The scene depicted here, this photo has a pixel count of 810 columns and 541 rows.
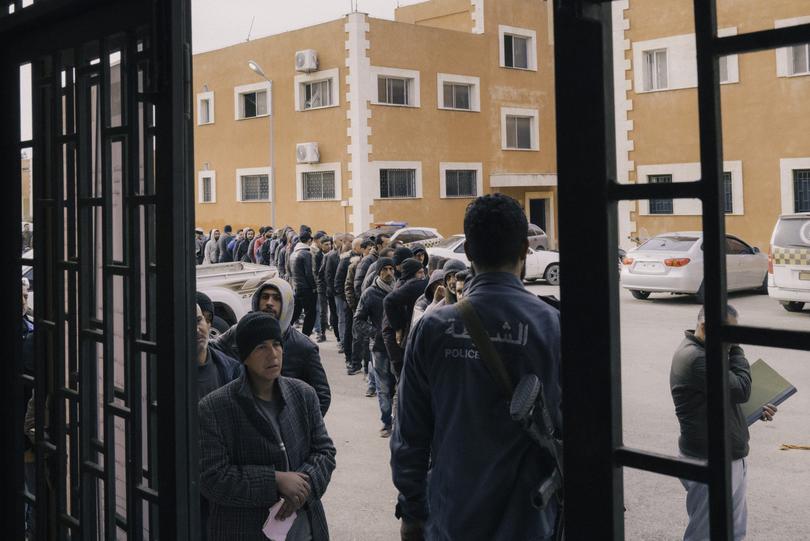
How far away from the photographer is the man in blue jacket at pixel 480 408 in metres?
2.49

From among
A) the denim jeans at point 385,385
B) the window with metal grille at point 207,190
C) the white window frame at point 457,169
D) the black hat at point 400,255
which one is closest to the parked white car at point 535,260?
the white window frame at point 457,169

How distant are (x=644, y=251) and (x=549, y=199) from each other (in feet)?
57.0

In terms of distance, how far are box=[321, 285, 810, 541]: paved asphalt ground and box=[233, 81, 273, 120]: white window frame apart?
63.9ft

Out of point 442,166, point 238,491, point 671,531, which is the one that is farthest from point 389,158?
point 238,491

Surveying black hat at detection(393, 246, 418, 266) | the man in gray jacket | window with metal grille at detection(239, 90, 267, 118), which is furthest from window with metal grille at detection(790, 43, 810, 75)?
window with metal grille at detection(239, 90, 267, 118)

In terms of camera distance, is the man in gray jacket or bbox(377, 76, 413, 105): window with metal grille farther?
bbox(377, 76, 413, 105): window with metal grille

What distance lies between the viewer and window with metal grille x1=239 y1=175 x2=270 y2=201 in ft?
99.0

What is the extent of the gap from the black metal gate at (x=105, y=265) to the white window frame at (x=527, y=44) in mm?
28159

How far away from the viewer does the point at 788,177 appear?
1942 mm

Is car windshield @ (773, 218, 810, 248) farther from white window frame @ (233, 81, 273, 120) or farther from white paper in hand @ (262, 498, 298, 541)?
white window frame @ (233, 81, 273, 120)

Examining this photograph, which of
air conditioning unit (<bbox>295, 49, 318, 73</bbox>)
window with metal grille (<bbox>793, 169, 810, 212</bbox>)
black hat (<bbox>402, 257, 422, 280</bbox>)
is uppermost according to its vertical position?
air conditioning unit (<bbox>295, 49, 318, 73</bbox>)

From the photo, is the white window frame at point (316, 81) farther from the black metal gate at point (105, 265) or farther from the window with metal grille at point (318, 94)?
the black metal gate at point (105, 265)

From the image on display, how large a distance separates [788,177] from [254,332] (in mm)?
2521

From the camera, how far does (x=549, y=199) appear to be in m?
32.5
